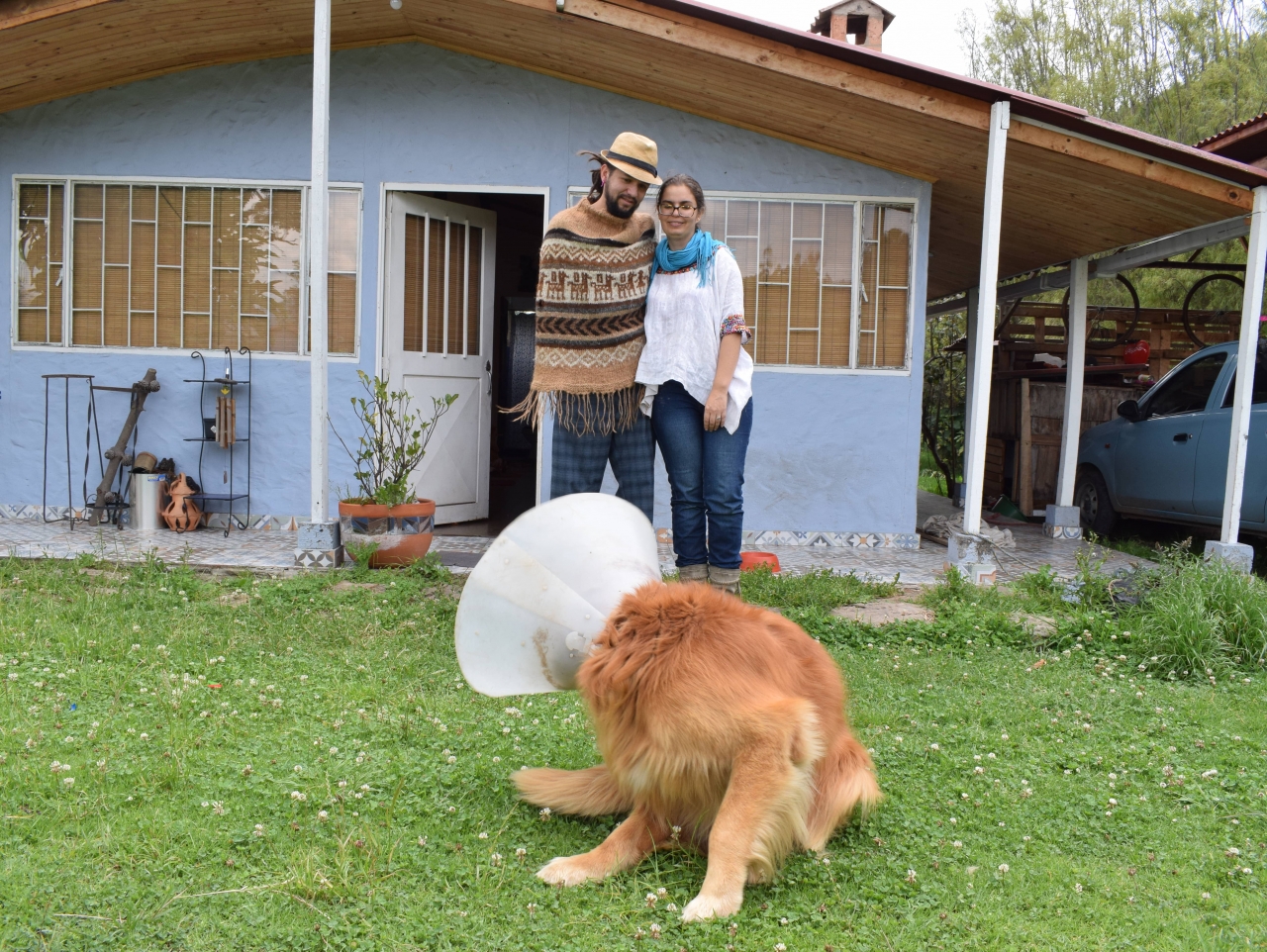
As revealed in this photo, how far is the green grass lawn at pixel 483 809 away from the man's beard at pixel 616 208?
1.79 m

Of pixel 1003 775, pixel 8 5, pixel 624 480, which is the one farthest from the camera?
pixel 8 5

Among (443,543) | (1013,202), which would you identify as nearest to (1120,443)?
(1013,202)

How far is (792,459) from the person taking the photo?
23.3 feet

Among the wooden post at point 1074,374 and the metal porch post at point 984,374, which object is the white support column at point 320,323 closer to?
the metal porch post at point 984,374

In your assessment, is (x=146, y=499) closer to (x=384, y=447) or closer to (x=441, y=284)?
(x=384, y=447)

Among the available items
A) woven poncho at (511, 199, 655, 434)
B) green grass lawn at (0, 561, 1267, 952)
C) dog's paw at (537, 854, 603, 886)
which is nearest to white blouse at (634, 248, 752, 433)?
woven poncho at (511, 199, 655, 434)

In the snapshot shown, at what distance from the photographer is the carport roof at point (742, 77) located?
18.7ft

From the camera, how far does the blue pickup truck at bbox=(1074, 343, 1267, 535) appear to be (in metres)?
6.88

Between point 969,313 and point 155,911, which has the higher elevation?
point 969,313

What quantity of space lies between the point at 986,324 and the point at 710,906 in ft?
14.7

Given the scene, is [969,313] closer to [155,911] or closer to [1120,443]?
[1120,443]

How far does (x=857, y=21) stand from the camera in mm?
9578

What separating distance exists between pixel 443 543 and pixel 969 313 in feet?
21.2

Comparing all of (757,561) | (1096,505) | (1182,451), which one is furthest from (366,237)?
(1096,505)
